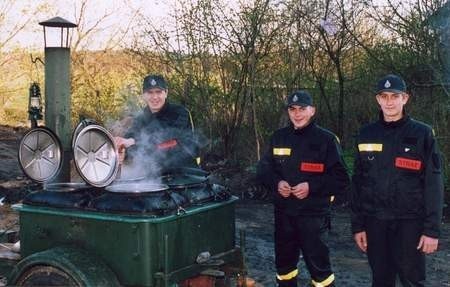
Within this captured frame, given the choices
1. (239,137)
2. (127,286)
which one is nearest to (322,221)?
(127,286)

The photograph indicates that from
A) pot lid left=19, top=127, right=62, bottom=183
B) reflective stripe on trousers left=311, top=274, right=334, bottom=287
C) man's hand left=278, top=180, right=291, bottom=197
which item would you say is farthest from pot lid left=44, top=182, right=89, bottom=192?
reflective stripe on trousers left=311, top=274, right=334, bottom=287

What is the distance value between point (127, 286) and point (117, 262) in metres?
0.16

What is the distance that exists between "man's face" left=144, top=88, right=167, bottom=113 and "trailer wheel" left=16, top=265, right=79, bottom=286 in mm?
1577

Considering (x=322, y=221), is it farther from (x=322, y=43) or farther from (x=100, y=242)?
(x=322, y=43)

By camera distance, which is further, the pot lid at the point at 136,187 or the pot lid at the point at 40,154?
the pot lid at the point at 40,154

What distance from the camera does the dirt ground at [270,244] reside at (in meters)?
5.92

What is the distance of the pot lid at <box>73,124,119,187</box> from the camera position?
3842 millimetres

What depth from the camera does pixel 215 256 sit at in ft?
13.8

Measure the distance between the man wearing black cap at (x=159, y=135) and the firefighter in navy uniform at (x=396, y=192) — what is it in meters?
1.33

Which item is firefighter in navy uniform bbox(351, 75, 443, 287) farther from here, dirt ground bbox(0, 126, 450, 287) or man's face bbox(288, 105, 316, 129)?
dirt ground bbox(0, 126, 450, 287)

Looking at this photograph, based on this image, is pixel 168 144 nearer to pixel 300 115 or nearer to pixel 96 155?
pixel 96 155

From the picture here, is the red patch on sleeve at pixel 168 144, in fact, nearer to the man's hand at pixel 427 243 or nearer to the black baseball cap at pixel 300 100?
the black baseball cap at pixel 300 100

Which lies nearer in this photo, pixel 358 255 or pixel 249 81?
pixel 358 255

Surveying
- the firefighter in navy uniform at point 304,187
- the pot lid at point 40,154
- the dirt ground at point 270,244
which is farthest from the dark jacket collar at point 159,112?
the dirt ground at point 270,244
